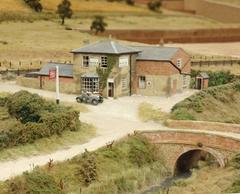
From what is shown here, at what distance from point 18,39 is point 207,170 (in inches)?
1957

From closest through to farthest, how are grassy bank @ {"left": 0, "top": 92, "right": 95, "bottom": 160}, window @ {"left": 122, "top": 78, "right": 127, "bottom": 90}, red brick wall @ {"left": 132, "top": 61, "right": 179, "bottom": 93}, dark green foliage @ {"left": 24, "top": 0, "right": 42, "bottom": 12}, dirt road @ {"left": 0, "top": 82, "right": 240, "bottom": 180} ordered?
dirt road @ {"left": 0, "top": 82, "right": 240, "bottom": 180} → grassy bank @ {"left": 0, "top": 92, "right": 95, "bottom": 160} → window @ {"left": 122, "top": 78, "right": 127, "bottom": 90} → red brick wall @ {"left": 132, "top": 61, "right": 179, "bottom": 93} → dark green foliage @ {"left": 24, "top": 0, "right": 42, "bottom": 12}

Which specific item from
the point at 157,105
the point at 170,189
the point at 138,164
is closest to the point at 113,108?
the point at 157,105

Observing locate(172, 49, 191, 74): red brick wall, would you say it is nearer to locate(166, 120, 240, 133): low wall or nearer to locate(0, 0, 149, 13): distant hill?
locate(166, 120, 240, 133): low wall

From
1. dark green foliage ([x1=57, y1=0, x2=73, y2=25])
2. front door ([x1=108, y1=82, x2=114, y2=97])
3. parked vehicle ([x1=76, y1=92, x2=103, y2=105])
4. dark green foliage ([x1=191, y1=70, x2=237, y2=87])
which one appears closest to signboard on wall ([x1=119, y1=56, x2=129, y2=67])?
front door ([x1=108, y1=82, x2=114, y2=97])

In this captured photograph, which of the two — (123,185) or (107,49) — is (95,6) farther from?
(123,185)

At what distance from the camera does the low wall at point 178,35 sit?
9938 centimetres

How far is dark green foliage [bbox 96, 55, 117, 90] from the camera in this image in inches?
2061

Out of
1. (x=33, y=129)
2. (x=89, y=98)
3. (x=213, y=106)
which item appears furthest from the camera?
(x=213, y=106)

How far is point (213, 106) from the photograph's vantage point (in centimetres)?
5034

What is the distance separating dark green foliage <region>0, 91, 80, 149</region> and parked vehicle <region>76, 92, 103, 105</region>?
18.2ft

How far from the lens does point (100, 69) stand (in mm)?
52812

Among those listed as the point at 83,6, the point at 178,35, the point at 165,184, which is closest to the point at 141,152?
the point at 165,184

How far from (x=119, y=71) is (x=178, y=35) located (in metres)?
54.2

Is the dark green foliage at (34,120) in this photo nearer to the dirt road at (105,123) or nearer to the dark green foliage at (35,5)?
the dirt road at (105,123)
